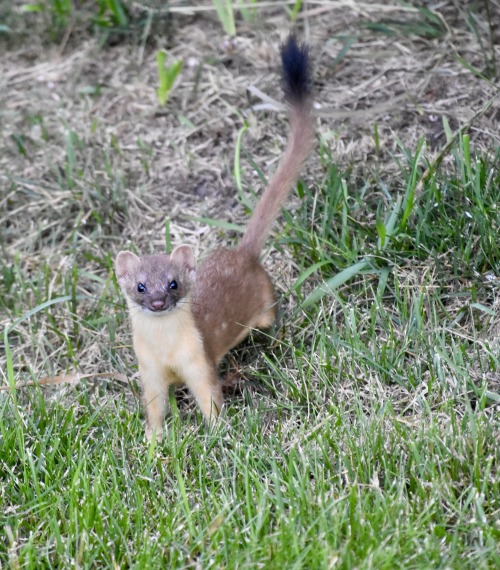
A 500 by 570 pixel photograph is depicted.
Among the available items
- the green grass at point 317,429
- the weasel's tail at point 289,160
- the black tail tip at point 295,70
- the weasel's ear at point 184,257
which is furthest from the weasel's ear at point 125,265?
the black tail tip at point 295,70

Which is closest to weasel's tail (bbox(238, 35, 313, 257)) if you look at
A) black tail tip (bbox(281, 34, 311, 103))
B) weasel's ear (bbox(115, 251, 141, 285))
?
black tail tip (bbox(281, 34, 311, 103))

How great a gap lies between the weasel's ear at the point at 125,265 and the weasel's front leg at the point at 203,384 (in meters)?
0.51

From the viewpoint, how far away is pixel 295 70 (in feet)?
16.8

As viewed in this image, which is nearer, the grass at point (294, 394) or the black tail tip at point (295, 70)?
the grass at point (294, 394)

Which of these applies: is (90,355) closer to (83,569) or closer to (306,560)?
(83,569)

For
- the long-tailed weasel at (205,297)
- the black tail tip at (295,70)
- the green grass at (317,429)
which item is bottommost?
the green grass at (317,429)

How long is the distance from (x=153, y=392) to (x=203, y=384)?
0.82 feet

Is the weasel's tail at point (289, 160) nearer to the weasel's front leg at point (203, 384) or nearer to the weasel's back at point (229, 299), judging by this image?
the weasel's back at point (229, 299)

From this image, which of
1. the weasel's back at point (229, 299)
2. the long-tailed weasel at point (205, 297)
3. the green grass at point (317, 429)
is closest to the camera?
the green grass at point (317, 429)

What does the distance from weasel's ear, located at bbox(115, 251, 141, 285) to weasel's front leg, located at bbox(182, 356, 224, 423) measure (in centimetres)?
51

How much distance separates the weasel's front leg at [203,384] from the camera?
461cm

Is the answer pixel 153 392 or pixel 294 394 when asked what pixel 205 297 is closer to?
pixel 153 392

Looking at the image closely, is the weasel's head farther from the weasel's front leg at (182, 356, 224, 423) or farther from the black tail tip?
the black tail tip

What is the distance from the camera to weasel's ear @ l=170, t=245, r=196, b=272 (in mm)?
4664
